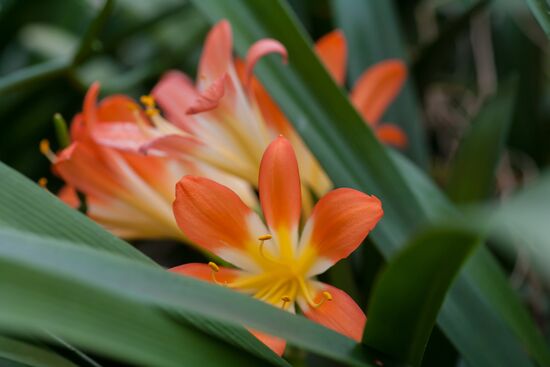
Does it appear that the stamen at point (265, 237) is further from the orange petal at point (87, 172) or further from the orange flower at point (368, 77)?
the orange flower at point (368, 77)

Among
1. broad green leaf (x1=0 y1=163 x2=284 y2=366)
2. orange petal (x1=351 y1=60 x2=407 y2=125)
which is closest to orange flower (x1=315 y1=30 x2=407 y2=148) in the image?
orange petal (x1=351 y1=60 x2=407 y2=125)

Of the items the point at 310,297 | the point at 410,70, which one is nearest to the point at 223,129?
the point at 310,297

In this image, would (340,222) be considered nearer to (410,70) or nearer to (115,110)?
(115,110)

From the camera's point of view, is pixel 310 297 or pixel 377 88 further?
pixel 377 88

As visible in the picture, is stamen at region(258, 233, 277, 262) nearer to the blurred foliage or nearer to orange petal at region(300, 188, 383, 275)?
orange petal at region(300, 188, 383, 275)

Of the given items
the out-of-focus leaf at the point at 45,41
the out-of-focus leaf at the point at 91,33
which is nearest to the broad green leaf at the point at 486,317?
the out-of-focus leaf at the point at 91,33
